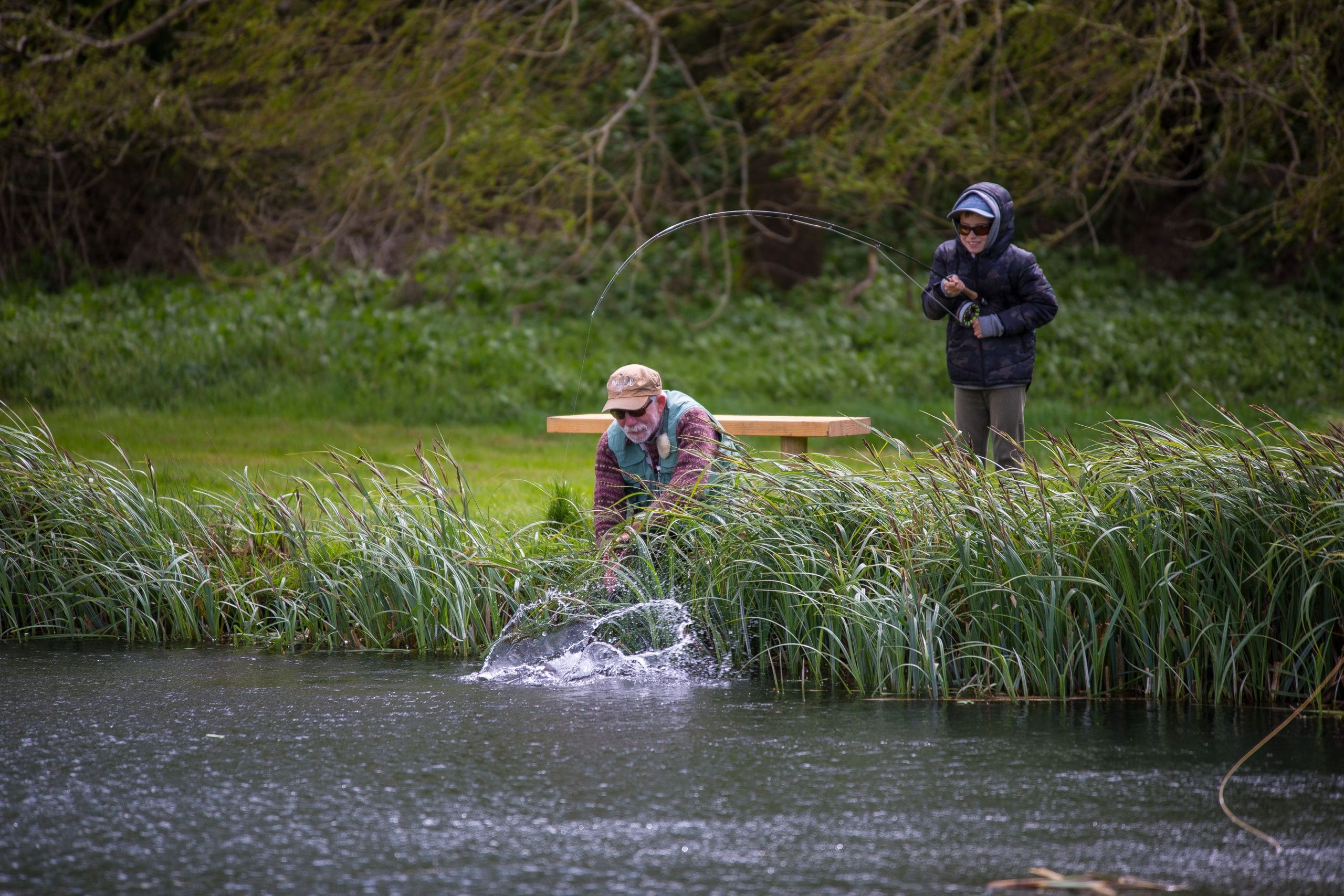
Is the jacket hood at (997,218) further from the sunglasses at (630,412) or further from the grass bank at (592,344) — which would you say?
the grass bank at (592,344)

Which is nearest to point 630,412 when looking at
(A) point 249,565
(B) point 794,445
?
(B) point 794,445

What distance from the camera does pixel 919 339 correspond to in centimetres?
1461

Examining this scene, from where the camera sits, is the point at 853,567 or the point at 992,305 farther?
the point at 992,305

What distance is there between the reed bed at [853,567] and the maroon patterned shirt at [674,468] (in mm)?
142

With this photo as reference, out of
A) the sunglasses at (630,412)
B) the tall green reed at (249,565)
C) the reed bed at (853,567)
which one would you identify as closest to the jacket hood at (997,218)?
the reed bed at (853,567)

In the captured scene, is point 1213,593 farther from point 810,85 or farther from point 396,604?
point 810,85

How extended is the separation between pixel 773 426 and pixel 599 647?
158 cm

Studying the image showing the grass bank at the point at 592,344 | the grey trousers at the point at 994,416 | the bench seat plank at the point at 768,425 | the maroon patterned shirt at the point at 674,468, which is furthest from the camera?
the grass bank at the point at 592,344

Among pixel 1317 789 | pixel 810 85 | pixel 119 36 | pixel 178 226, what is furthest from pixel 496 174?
pixel 1317 789

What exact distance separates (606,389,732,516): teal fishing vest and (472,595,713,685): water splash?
475 mm

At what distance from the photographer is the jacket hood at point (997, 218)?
6480 millimetres

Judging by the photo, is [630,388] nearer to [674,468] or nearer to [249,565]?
[674,468]

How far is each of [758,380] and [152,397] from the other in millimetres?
5119

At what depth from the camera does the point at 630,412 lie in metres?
5.47
